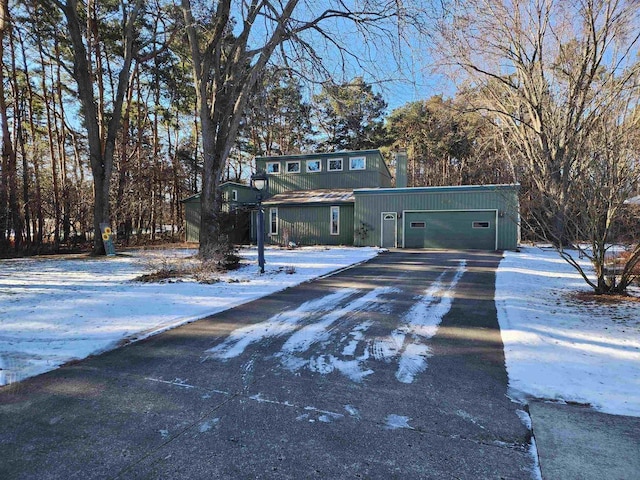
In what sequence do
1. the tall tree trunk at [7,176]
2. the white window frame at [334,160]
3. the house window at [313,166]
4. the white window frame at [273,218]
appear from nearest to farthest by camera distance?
1. the tall tree trunk at [7,176]
2. the white window frame at [273,218]
3. the white window frame at [334,160]
4. the house window at [313,166]

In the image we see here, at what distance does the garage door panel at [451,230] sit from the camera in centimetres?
1780

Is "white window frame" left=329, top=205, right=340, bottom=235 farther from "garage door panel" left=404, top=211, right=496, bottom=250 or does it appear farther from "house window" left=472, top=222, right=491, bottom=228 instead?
"house window" left=472, top=222, right=491, bottom=228

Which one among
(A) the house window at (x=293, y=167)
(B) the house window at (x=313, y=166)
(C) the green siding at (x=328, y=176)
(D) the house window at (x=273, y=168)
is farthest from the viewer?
(D) the house window at (x=273, y=168)

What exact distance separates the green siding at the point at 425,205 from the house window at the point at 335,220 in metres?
1.15

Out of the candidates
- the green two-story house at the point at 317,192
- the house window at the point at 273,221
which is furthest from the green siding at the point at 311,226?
the house window at the point at 273,221

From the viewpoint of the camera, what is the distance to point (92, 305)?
20.0ft

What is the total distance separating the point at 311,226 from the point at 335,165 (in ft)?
15.4

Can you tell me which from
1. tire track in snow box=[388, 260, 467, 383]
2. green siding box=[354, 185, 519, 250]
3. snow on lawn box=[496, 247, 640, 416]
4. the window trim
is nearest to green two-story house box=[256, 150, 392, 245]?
green siding box=[354, 185, 519, 250]

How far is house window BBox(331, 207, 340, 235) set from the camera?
813 inches

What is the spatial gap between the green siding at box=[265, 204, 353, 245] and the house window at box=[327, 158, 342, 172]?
364 centimetres

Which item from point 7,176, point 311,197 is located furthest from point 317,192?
point 7,176

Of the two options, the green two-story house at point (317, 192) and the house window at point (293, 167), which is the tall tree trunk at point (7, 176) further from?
the house window at point (293, 167)

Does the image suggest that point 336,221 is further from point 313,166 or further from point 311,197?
point 313,166

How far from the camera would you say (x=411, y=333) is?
15.5 feet
